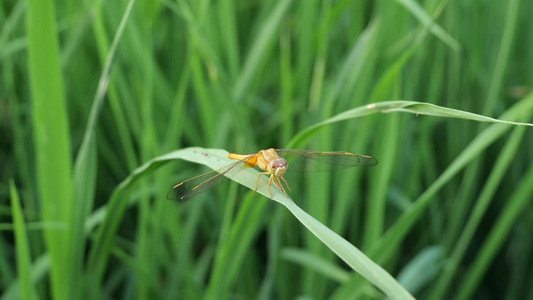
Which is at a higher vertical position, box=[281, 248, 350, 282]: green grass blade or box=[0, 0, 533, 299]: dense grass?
box=[0, 0, 533, 299]: dense grass

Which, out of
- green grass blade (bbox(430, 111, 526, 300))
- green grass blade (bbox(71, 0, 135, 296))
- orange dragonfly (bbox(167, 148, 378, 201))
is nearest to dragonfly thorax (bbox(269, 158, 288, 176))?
orange dragonfly (bbox(167, 148, 378, 201))

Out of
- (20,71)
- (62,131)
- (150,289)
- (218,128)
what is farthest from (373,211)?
(20,71)

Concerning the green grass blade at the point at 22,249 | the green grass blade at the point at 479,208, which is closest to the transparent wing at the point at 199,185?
the green grass blade at the point at 22,249

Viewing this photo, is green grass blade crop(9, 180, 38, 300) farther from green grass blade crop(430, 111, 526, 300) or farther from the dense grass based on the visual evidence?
green grass blade crop(430, 111, 526, 300)

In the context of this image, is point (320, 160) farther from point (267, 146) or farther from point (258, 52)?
point (267, 146)

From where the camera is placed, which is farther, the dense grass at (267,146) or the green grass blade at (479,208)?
the green grass blade at (479,208)

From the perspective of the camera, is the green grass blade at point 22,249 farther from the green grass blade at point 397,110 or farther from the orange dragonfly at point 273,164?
the green grass blade at point 397,110

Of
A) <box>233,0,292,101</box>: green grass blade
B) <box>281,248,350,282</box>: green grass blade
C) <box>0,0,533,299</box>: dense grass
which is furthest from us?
<box>233,0,292,101</box>: green grass blade

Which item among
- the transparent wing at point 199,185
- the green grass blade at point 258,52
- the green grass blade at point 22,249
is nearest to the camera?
the transparent wing at point 199,185
